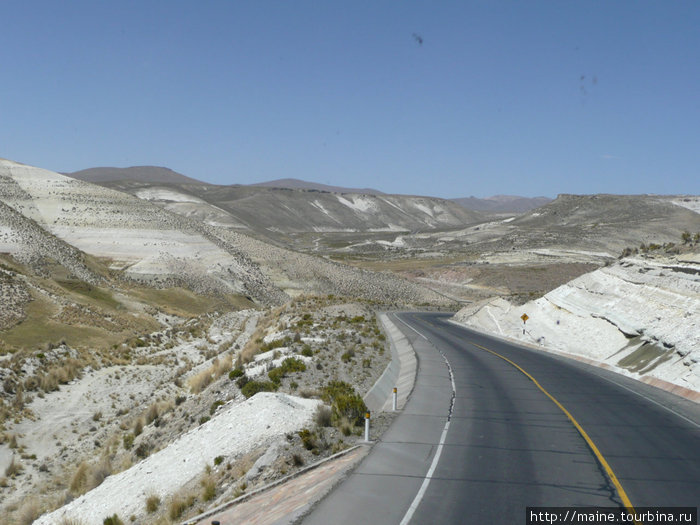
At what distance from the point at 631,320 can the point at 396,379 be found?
12.2 m

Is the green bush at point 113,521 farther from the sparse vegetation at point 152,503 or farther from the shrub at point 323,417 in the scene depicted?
the shrub at point 323,417

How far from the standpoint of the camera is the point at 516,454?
12906 mm

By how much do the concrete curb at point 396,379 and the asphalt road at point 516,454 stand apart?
0.54 m

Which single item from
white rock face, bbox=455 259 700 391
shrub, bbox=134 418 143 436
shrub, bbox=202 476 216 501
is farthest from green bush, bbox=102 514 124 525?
white rock face, bbox=455 259 700 391

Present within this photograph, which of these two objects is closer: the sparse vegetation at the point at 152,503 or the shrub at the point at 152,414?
the sparse vegetation at the point at 152,503

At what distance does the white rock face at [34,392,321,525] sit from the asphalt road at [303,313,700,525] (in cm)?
305

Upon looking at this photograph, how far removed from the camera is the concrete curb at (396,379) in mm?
19594

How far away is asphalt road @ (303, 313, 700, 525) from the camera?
Result: 10008mm

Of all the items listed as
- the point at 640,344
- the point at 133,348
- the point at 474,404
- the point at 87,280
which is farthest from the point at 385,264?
the point at 474,404

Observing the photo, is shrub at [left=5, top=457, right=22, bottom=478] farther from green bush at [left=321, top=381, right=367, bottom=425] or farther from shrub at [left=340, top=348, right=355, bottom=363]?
shrub at [left=340, top=348, right=355, bottom=363]

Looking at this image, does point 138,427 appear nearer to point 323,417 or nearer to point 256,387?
point 256,387

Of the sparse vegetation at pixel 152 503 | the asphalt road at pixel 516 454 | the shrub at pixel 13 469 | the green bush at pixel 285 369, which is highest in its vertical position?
the asphalt road at pixel 516 454

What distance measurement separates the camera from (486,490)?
10633 mm

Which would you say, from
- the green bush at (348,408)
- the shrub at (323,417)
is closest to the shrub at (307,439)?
the shrub at (323,417)
